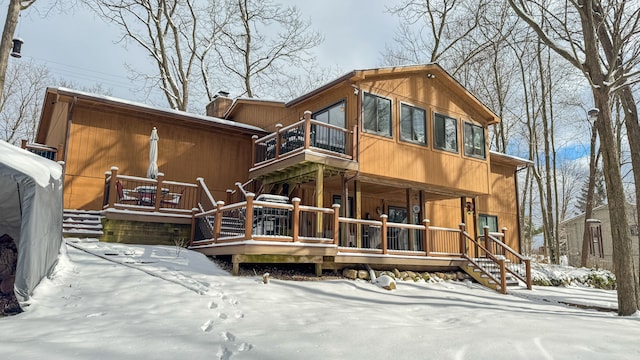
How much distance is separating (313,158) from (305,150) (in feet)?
0.95

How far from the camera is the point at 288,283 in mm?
8883

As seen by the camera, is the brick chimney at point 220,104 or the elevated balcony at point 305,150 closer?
the elevated balcony at point 305,150

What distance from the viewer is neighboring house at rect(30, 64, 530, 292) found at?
36.2ft

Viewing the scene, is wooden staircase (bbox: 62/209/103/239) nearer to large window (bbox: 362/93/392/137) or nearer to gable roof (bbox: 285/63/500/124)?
gable roof (bbox: 285/63/500/124)

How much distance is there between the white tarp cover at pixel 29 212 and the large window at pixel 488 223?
615 inches

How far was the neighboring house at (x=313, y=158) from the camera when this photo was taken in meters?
11.0

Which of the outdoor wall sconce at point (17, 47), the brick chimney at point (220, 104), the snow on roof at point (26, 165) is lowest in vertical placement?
the snow on roof at point (26, 165)

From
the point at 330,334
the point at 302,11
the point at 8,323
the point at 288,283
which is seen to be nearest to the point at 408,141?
the point at 288,283

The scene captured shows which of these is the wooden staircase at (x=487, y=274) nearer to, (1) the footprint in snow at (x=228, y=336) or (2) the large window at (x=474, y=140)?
(2) the large window at (x=474, y=140)

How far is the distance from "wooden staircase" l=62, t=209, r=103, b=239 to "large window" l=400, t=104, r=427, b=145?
8515 mm

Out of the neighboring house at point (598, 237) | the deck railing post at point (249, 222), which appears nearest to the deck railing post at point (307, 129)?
the deck railing post at point (249, 222)

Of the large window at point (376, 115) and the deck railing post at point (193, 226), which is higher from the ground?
the large window at point (376, 115)

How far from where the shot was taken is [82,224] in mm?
10688

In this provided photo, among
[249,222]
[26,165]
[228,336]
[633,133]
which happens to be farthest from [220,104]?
[228,336]
